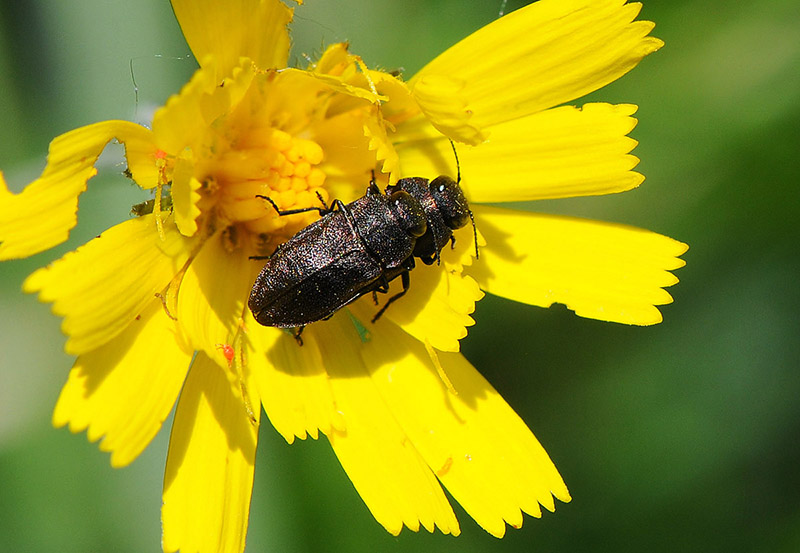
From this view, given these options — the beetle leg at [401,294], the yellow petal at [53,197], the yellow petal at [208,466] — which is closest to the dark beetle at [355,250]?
the beetle leg at [401,294]

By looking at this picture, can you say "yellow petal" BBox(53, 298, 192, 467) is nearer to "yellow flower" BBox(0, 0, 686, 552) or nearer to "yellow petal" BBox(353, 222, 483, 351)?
"yellow flower" BBox(0, 0, 686, 552)

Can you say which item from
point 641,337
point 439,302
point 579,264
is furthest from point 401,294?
point 641,337

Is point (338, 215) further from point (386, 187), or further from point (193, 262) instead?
point (193, 262)

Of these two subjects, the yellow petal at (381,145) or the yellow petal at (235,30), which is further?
the yellow petal at (381,145)

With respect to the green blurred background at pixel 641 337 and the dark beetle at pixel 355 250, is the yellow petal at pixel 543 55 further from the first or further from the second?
the green blurred background at pixel 641 337

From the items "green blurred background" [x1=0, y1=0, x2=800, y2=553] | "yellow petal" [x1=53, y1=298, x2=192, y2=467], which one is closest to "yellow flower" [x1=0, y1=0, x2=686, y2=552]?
"yellow petal" [x1=53, y1=298, x2=192, y2=467]

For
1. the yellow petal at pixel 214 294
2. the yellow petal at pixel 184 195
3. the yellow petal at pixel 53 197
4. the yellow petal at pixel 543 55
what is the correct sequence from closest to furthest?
the yellow petal at pixel 53 197 → the yellow petal at pixel 184 195 → the yellow petal at pixel 214 294 → the yellow petal at pixel 543 55

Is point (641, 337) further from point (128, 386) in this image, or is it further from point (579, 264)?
point (128, 386)
